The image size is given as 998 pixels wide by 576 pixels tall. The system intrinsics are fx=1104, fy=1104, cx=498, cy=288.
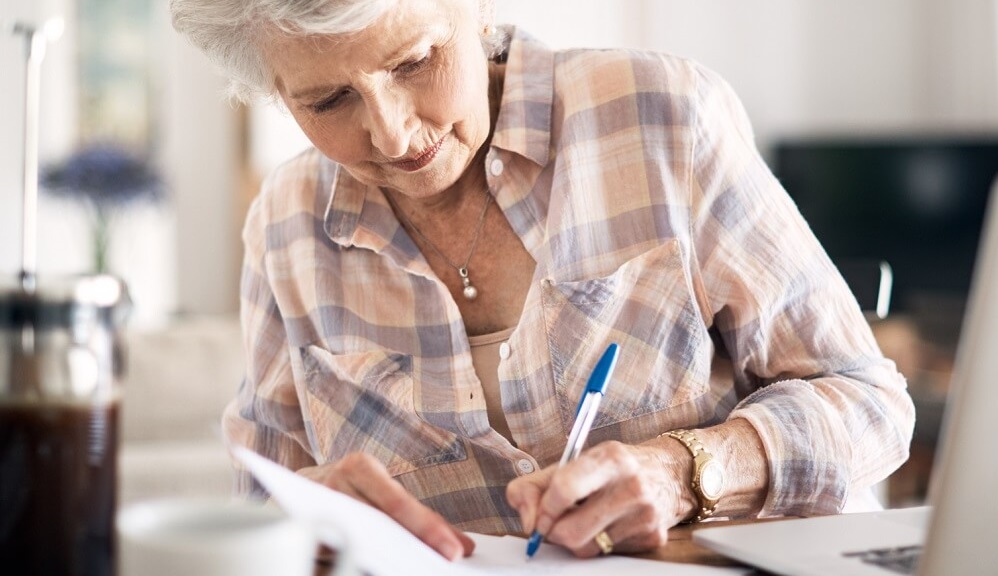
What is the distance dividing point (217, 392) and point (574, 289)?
6.56 feet

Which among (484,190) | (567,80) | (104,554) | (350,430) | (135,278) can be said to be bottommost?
(135,278)

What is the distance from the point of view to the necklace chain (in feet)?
4.23

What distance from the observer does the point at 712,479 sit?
0.99m

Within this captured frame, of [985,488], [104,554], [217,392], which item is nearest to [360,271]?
[104,554]

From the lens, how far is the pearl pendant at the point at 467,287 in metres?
1.29

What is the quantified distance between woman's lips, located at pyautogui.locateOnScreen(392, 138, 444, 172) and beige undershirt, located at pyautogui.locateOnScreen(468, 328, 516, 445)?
0.69 ft

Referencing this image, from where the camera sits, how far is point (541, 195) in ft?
4.21

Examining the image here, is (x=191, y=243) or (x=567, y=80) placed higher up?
(x=567, y=80)

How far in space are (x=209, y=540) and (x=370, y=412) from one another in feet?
2.48

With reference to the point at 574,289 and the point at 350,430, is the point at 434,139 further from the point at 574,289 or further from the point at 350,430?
the point at 350,430

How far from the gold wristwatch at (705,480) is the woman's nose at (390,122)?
1.43ft

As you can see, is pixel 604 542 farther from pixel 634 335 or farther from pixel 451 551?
pixel 634 335

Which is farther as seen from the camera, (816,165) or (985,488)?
(816,165)

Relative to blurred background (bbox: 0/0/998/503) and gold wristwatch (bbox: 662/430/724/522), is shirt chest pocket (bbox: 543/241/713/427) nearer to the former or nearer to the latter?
gold wristwatch (bbox: 662/430/724/522)
